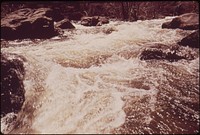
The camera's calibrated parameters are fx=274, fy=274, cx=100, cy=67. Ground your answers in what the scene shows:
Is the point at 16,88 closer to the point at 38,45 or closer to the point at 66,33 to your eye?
the point at 38,45

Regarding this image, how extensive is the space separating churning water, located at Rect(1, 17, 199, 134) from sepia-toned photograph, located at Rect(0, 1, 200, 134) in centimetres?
2

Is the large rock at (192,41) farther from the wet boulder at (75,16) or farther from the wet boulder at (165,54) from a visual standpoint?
the wet boulder at (75,16)

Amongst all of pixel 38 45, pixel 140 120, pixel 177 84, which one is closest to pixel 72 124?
pixel 140 120

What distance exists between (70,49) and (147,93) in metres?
3.52

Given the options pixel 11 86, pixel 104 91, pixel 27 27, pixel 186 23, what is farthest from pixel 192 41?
pixel 27 27

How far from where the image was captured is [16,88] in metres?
5.56

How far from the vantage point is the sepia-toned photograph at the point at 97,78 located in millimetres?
4875

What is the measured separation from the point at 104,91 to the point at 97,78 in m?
0.67

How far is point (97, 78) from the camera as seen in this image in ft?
21.1

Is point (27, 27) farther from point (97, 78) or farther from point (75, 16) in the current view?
point (97, 78)

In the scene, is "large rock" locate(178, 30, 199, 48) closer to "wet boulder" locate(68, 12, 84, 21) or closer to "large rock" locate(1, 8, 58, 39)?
"large rock" locate(1, 8, 58, 39)

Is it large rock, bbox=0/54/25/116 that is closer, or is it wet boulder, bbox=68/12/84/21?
large rock, bbox=0/54/25/116

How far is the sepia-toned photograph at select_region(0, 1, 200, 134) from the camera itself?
488 centimetres

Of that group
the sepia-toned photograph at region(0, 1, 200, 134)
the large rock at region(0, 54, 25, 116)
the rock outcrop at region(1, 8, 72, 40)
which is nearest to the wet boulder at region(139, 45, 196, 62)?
the sepia-toned photograph at region(0, 1, 200, 134)
